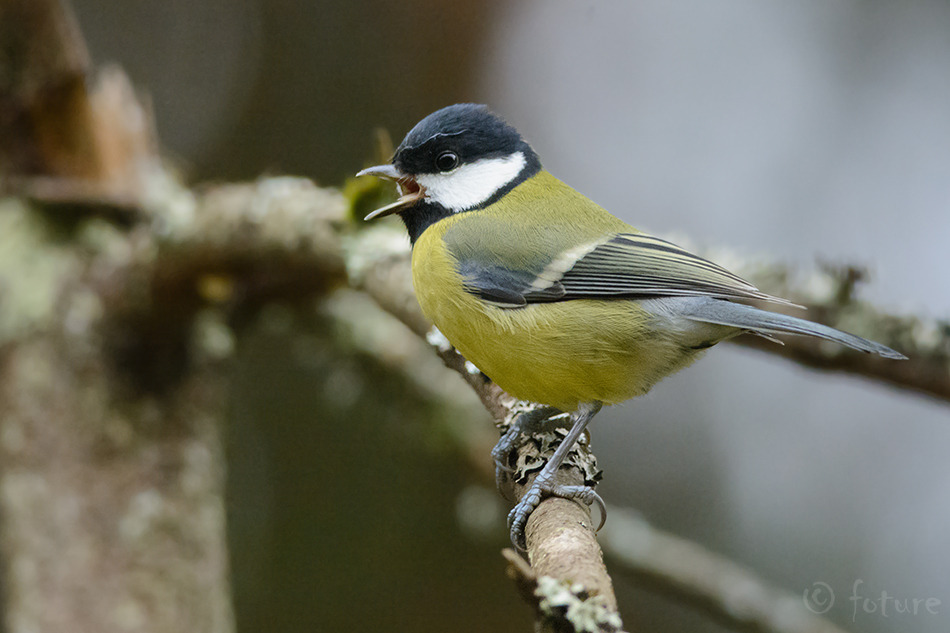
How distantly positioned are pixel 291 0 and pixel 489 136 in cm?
256

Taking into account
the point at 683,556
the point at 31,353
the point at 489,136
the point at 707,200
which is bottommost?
the point at 31,353

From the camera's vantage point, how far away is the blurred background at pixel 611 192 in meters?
Result: 3.52

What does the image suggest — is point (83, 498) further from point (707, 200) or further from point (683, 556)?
point (707, 200)

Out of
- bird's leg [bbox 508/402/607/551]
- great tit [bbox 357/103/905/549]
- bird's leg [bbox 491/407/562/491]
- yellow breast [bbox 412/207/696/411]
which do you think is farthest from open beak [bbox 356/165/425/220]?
bird's leg [bbox 508/402/607/551]

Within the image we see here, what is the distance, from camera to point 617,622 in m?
0.80

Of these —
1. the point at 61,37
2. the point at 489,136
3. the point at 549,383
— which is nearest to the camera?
the point at 549,383

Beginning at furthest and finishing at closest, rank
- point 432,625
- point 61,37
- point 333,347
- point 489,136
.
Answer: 1. point 432,625
2. point 333,347
3. point 61,37
4. point 489,136

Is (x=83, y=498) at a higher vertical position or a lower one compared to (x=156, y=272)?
lower

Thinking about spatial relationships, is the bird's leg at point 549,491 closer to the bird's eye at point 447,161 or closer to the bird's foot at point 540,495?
the bird's foot at point 540,495

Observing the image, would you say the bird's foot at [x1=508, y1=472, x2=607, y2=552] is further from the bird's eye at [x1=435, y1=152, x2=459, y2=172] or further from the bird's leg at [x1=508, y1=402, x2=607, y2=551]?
the bird's eye at [x1=435, y1=152, x2=459, y2=172]

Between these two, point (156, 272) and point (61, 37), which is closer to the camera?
point (156, 272)

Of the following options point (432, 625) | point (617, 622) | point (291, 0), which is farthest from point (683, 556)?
point (291, 0)

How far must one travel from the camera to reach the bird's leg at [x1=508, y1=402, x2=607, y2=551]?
53.2 inches

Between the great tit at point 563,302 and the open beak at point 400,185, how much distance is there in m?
0.02
